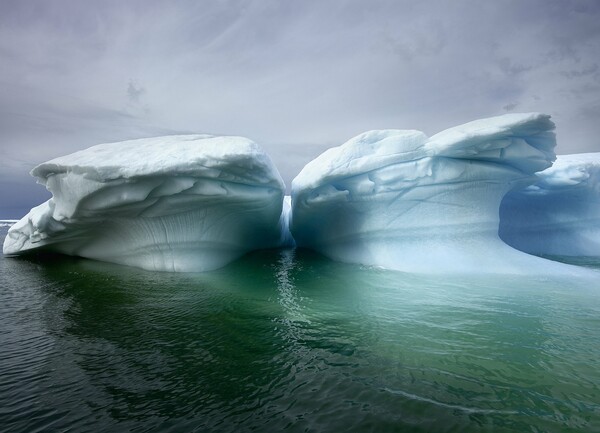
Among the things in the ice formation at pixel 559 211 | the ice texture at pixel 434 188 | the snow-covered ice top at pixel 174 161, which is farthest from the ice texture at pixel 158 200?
the ice formation at pixel 559 211

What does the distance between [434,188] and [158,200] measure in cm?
552

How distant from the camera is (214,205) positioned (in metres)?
6.01

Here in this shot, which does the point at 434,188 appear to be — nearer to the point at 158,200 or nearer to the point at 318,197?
the point at 318,197

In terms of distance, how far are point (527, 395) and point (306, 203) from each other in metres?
5.93

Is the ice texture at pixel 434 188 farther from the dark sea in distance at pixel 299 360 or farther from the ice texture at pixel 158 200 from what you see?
the dark sea in distance at pixel 299 360

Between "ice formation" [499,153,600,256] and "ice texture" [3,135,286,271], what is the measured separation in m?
7.77

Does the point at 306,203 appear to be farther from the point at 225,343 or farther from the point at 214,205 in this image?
the point at 225,343

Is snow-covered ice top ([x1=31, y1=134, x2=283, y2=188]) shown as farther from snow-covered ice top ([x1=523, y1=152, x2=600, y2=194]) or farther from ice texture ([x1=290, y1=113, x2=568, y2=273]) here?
snow-covered ice top ([x1=523, y1=152, x2=600, y2=194])

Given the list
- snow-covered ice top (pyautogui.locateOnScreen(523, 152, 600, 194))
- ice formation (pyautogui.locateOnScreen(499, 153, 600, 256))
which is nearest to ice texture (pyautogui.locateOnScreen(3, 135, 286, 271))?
snow-covered ice top (pyautogui.locateOnScreen(523, 152, 600, 194))

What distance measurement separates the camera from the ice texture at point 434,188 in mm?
6293

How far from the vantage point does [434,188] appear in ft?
22.1

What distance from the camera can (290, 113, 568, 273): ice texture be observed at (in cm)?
629

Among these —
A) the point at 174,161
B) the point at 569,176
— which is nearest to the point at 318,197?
the point at 174,161

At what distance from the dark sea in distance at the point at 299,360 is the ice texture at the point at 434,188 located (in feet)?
6.17
